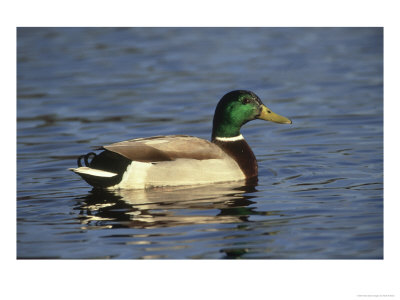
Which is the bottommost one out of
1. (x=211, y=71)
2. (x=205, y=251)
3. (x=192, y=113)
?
(x=205, y=251)

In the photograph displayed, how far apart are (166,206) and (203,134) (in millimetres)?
3933

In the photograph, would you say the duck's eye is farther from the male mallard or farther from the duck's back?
the duck's back

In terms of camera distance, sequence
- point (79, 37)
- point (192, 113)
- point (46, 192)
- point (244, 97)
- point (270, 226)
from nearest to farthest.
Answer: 1. point (270, 226)
2. point (46, 192)
3. point (244, 97)
4. point (192, 113)
5. point (79, 37)

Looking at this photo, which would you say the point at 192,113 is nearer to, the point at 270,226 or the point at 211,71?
the point at 211,71

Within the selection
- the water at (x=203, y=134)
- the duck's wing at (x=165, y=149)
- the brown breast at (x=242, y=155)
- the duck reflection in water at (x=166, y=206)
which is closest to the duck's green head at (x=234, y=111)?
the brown breast at (x=242, y=155)

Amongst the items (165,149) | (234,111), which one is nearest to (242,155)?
(234,111)

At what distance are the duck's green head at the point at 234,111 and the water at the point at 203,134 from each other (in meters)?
0.70

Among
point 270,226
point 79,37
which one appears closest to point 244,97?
point 270,226

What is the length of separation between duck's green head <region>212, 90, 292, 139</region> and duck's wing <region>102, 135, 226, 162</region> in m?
0.57

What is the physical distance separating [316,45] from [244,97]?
26.7 feet

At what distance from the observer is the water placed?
721cm

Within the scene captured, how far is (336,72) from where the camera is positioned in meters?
15.5

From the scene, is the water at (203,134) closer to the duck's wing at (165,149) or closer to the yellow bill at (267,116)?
the duck's wing at (165,149)

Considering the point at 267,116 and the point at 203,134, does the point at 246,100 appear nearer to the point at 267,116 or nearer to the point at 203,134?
the point at 267,116
